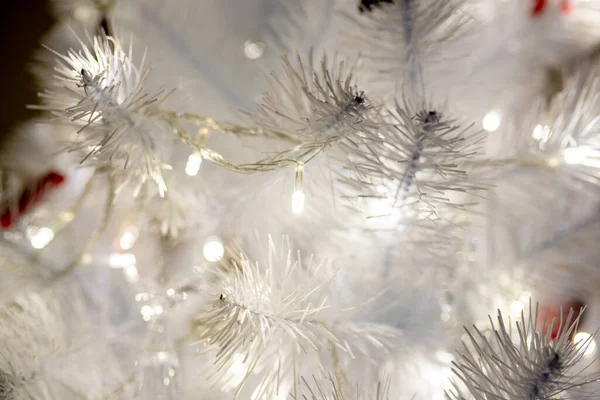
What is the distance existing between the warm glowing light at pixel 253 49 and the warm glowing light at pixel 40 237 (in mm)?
325

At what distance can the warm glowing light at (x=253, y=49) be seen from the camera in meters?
0.54

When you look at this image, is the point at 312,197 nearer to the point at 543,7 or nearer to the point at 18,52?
the point at 543,7

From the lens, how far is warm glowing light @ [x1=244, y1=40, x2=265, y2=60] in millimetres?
542

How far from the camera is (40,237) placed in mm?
553

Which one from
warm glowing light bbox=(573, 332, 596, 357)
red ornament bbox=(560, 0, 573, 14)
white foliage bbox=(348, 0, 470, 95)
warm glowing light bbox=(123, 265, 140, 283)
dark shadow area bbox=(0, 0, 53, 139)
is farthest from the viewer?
dark shadow area bbox=(0, 0, 53, 139)

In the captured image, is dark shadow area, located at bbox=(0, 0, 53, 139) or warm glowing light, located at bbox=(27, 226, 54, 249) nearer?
warm glowing light, located at bbox=(27, 226, 54, 249)

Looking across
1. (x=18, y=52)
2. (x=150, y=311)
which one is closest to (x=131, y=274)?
(x=150, y=311)

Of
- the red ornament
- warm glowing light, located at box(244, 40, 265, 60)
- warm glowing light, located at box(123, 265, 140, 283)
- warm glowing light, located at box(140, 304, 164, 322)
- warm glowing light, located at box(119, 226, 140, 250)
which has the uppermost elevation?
the red ornament

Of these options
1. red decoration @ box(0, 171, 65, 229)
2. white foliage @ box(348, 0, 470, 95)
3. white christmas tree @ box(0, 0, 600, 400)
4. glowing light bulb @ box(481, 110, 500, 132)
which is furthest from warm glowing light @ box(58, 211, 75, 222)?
glowing light bulb @ box(481, 110, 500, 132)

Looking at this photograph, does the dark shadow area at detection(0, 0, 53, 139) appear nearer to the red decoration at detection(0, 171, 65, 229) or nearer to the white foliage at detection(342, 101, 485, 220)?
the red decoration at detection(0, 171, 65, 229)

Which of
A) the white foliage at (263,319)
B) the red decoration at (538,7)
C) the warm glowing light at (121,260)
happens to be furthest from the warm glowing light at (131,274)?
the red decoration at (538,7)

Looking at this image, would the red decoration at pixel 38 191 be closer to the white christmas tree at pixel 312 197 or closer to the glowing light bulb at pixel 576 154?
the white christmas tree at pixel 312 197

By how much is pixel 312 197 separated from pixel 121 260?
0.31 m

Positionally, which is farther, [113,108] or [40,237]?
[40,237]
